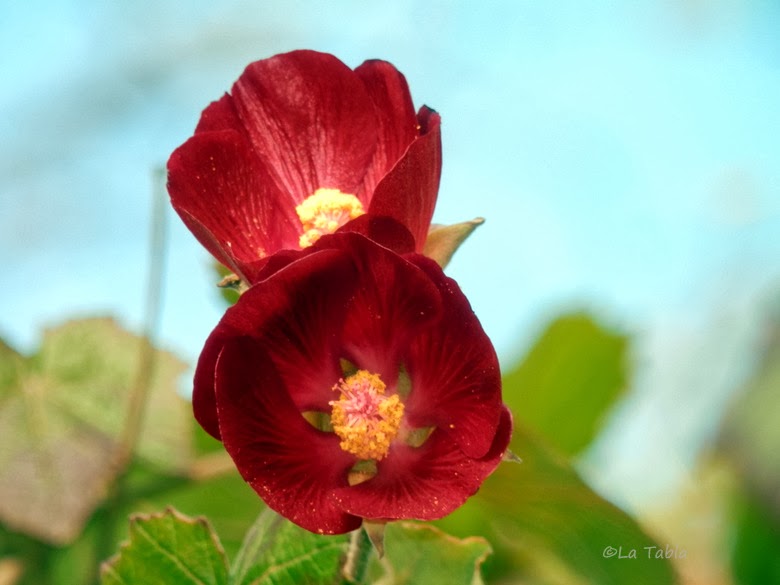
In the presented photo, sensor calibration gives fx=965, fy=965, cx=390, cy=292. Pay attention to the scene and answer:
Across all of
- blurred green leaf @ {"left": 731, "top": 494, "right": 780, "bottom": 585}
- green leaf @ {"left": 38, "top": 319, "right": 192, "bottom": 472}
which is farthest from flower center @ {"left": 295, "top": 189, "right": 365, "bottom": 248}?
blurred green leaf @ {"left": 731, "top": 494, "right": 780, "bottom": 585}

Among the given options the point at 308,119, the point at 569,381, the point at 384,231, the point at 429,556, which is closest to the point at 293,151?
the point at 308,119

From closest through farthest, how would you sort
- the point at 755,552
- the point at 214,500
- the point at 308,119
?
the point at 308,119 → the point at 214,500 → the point at 755,552

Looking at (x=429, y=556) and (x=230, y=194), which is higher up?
(x=230, y=194)

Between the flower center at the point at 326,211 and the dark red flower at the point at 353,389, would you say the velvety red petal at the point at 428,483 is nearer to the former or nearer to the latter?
the dark red flower at the point at 353,389

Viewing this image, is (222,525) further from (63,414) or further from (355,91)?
(355,91)

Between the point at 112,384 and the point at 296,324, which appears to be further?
the point at 112,384

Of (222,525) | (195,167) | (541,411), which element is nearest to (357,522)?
(195,167)

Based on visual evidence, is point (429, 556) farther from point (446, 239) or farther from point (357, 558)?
point (446, 239)
